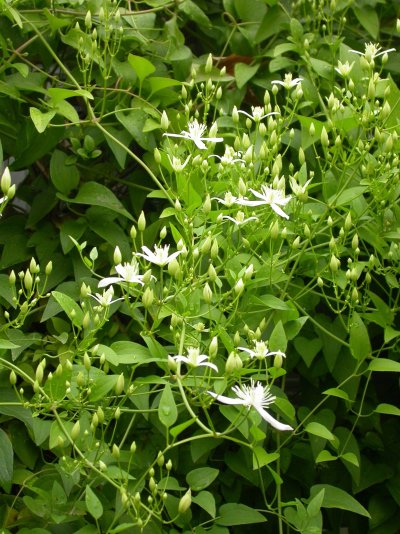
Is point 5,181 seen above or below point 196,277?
above

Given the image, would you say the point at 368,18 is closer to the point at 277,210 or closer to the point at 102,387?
the point at 277,210

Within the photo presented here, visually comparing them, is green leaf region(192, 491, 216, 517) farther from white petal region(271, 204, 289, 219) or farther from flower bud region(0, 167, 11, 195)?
flower bud region(0, 167, 11, 195)

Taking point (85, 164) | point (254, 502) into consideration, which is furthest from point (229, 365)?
point (85, 164)

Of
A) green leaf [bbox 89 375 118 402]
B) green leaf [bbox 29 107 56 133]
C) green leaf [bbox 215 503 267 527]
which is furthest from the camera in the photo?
green leaf [bbox 29 107 56 133]

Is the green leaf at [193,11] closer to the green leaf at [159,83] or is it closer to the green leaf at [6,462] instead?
the green leaf at [159,83]

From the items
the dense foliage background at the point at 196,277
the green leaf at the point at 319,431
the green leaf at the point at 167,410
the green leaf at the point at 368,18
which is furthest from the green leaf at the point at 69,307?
the green leaf at the point at 368,18

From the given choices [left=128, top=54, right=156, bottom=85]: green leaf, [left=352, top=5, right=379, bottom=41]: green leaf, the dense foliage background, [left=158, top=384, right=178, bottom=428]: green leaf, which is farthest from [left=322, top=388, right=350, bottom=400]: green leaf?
[left=352, top=5, right=379, bottom=41]: green leaf

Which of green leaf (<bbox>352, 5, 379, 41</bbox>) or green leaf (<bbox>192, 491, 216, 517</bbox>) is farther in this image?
green leaf (<bbox>352, 5, 379, 41</bbox>)

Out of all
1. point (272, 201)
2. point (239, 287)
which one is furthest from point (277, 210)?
point (239, 287)
